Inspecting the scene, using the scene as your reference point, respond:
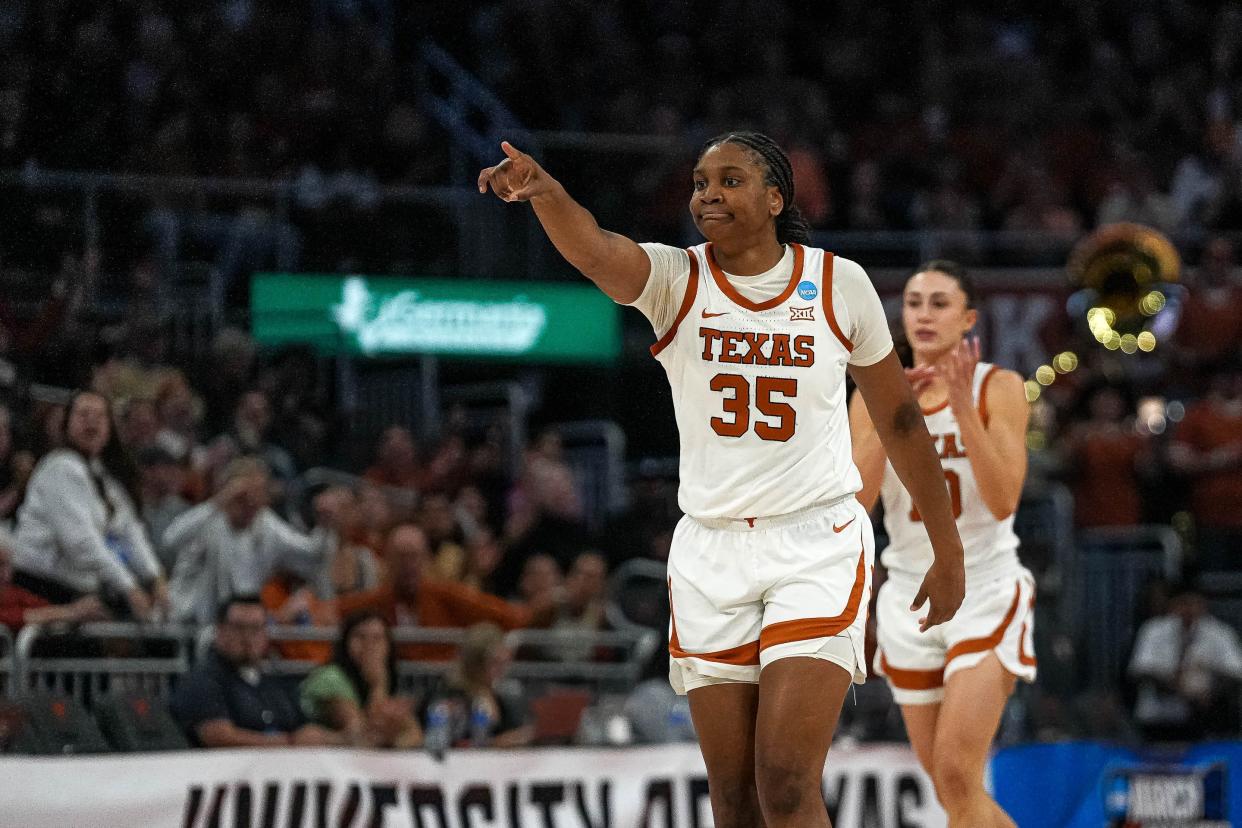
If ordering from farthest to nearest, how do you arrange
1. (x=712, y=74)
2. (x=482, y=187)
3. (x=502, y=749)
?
(x=712, y=74) < (x=502, y=749) < (x=482, y=187)

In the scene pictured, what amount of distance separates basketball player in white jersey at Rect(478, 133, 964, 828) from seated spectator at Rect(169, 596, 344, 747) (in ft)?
13.0

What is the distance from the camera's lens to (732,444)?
4523mm

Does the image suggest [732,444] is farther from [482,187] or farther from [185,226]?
[185,226]

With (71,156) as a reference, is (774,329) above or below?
below

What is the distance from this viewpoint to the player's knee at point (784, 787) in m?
4.29

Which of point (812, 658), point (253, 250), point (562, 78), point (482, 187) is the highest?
point (562, 78)

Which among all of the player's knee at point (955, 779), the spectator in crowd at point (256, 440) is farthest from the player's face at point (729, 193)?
the spectator in crowd at point (256, 440)

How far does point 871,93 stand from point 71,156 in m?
8.65

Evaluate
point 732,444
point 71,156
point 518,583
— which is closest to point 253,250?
point 71,156

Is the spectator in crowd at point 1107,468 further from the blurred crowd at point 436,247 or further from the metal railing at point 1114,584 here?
the metal railing at point 1114,584

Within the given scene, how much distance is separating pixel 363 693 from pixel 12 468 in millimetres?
2115

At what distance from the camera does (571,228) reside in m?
4.12

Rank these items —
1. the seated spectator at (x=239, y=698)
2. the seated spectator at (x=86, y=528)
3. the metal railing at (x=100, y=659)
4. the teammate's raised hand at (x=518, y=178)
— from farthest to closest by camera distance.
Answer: the seated spectator at (x=86, y=528) < the metal railing at (x=100, y=659) < the seated spectator at (x=239, y=698) < the teammate's raised hand at (x=518, y=178)

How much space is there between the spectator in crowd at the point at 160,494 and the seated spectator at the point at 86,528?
14.2 inches
